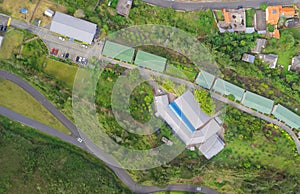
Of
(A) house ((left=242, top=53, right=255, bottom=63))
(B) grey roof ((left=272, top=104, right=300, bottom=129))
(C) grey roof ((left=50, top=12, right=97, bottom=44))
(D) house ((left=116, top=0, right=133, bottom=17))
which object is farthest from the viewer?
(A) house ((left=242, top=53, right=255, bottom=63))

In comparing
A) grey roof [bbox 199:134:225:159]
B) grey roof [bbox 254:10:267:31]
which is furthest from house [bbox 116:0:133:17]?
grey roof [bbox 199:134:225:159]

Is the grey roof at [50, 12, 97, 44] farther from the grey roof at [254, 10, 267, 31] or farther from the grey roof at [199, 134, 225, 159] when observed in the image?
the grey roof at [254, 10, 267, 31]

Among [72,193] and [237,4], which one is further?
[237,4]

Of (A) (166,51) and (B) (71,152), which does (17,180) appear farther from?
(A) (166,51)

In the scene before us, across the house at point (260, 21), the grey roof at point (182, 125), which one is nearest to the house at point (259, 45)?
the house at point (260, 21)

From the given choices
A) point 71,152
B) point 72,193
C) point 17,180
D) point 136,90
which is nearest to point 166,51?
point 136,90
